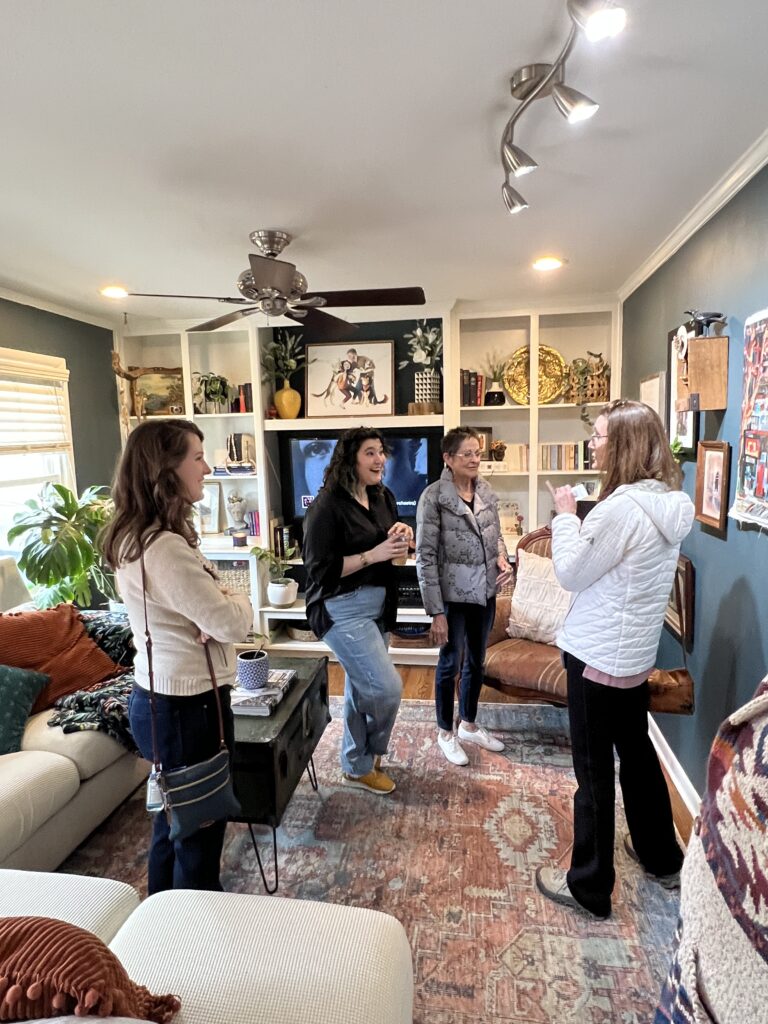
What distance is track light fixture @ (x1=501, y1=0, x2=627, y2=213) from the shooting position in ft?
3.36

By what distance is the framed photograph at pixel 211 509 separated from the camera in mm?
4367

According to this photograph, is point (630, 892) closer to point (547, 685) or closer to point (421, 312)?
point (547, 685)

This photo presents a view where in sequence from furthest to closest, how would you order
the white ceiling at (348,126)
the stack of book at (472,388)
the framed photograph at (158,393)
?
the framed photograph at (158,393) < the stack of book at (472,388) < the white ceiling at (348,126)

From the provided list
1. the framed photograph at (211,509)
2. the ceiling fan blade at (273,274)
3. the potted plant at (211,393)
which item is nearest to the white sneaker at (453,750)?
the ceiling fan blade at (273,274)

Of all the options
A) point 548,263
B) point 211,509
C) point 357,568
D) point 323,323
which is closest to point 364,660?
point 357,568

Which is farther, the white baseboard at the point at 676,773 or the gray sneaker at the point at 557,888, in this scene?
the white baseboard at the point at 676,773

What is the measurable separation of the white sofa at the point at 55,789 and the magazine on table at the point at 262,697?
0.57 m

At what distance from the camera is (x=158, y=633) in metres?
1.41

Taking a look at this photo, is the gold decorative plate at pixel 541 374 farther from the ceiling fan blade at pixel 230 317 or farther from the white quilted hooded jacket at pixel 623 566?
the white quilted hooded jacket at pixel 623 566

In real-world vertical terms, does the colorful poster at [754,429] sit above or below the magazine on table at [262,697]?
above

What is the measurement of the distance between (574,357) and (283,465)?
220 centimetres

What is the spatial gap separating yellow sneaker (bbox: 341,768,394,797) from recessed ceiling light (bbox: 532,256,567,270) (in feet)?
8.16

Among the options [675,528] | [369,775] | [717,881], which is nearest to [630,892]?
[369,775]

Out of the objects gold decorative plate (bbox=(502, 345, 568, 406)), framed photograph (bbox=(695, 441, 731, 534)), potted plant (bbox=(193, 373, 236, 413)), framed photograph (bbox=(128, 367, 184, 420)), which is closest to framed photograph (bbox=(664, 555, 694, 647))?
framed photograph (bbox=(695, 441, 731, 534))
